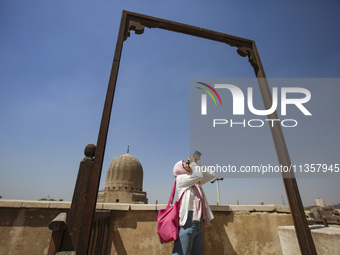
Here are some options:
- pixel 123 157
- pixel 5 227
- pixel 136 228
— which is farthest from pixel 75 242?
pixel 123 157

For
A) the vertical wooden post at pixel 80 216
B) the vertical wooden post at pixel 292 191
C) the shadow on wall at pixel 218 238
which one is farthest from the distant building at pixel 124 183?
the vertical wooden post at pixel 292 191

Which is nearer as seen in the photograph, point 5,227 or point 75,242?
point 75,242

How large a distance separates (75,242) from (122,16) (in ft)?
8.55

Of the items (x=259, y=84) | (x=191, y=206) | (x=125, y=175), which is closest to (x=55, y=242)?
(x=191, y=206)

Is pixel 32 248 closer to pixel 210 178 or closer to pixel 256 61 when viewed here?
pixel 210 178

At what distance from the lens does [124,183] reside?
19469mm

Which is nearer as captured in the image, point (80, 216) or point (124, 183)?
point (80, 216)

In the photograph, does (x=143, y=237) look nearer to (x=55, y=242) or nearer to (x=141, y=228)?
(x=141, y=228)

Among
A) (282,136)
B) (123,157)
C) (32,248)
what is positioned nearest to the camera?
(282,136)

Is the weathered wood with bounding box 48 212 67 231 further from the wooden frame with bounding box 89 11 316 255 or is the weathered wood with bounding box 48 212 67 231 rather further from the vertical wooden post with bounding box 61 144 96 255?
the wooden frame with bounding box 89 11 316 255

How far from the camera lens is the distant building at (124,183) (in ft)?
58.9

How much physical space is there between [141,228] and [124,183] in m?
18.0

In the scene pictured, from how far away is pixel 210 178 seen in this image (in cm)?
229

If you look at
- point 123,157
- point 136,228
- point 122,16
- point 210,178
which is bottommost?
point 136,228
